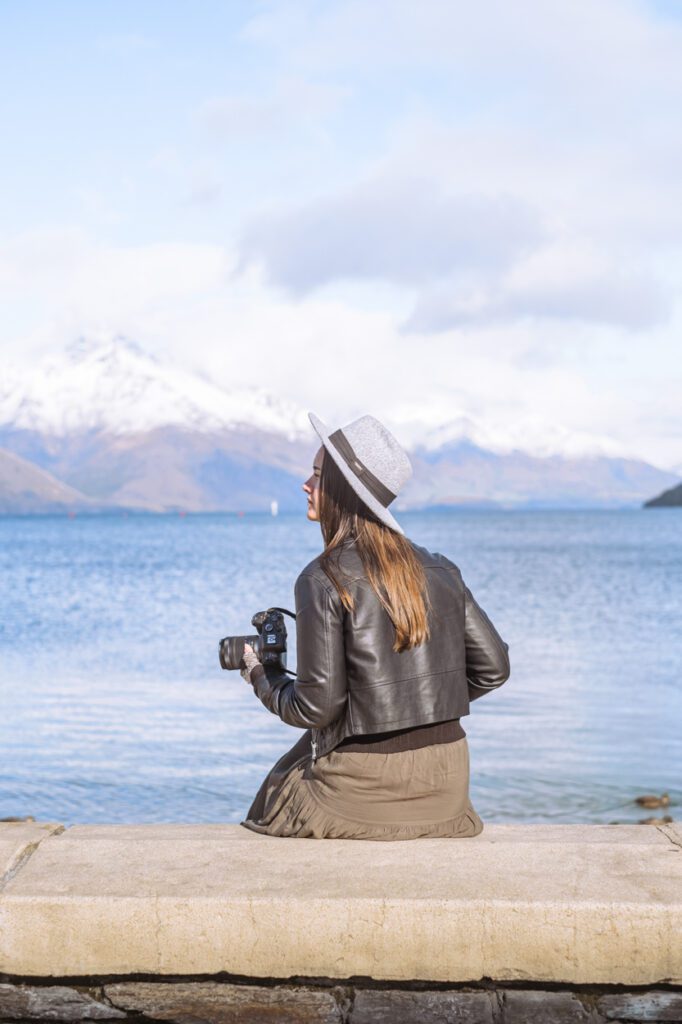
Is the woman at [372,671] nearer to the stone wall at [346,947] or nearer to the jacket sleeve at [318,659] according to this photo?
the jacket sleeve at [318,659]

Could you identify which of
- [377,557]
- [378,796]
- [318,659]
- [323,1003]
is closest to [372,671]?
[318,659]

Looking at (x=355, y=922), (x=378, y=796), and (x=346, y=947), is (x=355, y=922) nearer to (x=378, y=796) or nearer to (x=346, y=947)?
(x=346, y=947)

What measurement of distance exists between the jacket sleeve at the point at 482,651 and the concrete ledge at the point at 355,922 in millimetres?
730

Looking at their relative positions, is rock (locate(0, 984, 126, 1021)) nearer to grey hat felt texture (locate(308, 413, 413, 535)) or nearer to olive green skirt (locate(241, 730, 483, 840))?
olive green skirt (locate(241, 730, 483, 840))

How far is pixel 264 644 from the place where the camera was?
4.45 metres

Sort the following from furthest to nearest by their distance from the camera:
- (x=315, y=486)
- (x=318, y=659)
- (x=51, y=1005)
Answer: (x=315, y=486)
(x=318, y=659)
(x=51, y=1005)

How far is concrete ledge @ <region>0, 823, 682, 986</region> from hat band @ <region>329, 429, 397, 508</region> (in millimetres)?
1235

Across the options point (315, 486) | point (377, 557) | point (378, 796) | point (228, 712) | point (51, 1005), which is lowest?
point (228, 712)

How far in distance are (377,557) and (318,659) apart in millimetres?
397

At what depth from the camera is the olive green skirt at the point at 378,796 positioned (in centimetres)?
422

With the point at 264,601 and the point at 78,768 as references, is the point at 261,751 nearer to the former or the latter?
the point at 78,768

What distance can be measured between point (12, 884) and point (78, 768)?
9.49 meters

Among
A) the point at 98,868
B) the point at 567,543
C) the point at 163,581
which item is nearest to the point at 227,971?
the point at 98,868

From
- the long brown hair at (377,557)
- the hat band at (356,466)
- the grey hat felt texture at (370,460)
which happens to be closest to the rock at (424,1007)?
the long brown hair at (377,557)
